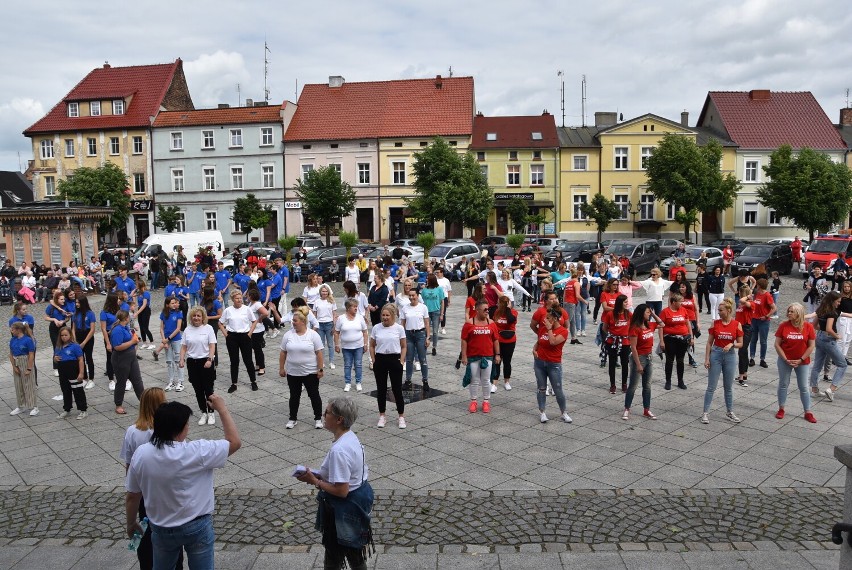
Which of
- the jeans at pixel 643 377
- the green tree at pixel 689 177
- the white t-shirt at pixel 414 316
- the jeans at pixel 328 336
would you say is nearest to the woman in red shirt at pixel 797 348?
the jeans at pixel 643 377

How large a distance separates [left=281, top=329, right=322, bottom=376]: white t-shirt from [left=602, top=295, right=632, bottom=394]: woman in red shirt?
189 inches

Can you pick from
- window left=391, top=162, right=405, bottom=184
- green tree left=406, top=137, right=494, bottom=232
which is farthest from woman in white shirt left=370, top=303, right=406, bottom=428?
window left=391, top=162, right=405, bottom=184

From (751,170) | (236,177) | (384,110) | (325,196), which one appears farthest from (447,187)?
(751,170)

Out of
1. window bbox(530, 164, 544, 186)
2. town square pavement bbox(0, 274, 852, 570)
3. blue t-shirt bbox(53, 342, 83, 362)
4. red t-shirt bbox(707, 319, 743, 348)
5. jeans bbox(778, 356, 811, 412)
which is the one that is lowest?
town square pavement bbox(0, 274, 852, 570)

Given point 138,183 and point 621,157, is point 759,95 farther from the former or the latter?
point 138,183

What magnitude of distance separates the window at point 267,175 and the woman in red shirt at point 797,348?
46.5 metres

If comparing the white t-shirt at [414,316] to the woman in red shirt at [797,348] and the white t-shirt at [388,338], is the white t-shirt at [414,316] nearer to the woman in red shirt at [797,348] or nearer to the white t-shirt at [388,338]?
the white t-shirt at [388,338]

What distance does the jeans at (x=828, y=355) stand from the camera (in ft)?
35.6

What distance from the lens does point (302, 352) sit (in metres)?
9.34

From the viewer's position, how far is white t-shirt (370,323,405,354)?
31.3 ft

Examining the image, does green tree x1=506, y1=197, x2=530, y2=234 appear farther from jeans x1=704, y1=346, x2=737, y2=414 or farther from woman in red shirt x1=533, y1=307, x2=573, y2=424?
woman in red shirt x1=533, y1=307, x2=573, y2=424

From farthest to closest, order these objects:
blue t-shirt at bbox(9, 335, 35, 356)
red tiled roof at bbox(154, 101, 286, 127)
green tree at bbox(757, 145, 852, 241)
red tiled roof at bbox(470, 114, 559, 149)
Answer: red tiled roof at bbox(154, 101, 286, 127)
red tiled roof at bbox(470, 114, 559, 149)
green tree at bbox(757, 145, 852, 241)
blue t-shirt at bbox(9, 335, 35, 356)

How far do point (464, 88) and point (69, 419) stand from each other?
4671cm

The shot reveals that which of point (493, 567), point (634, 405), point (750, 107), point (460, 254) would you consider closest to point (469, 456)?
point (493, 567)
